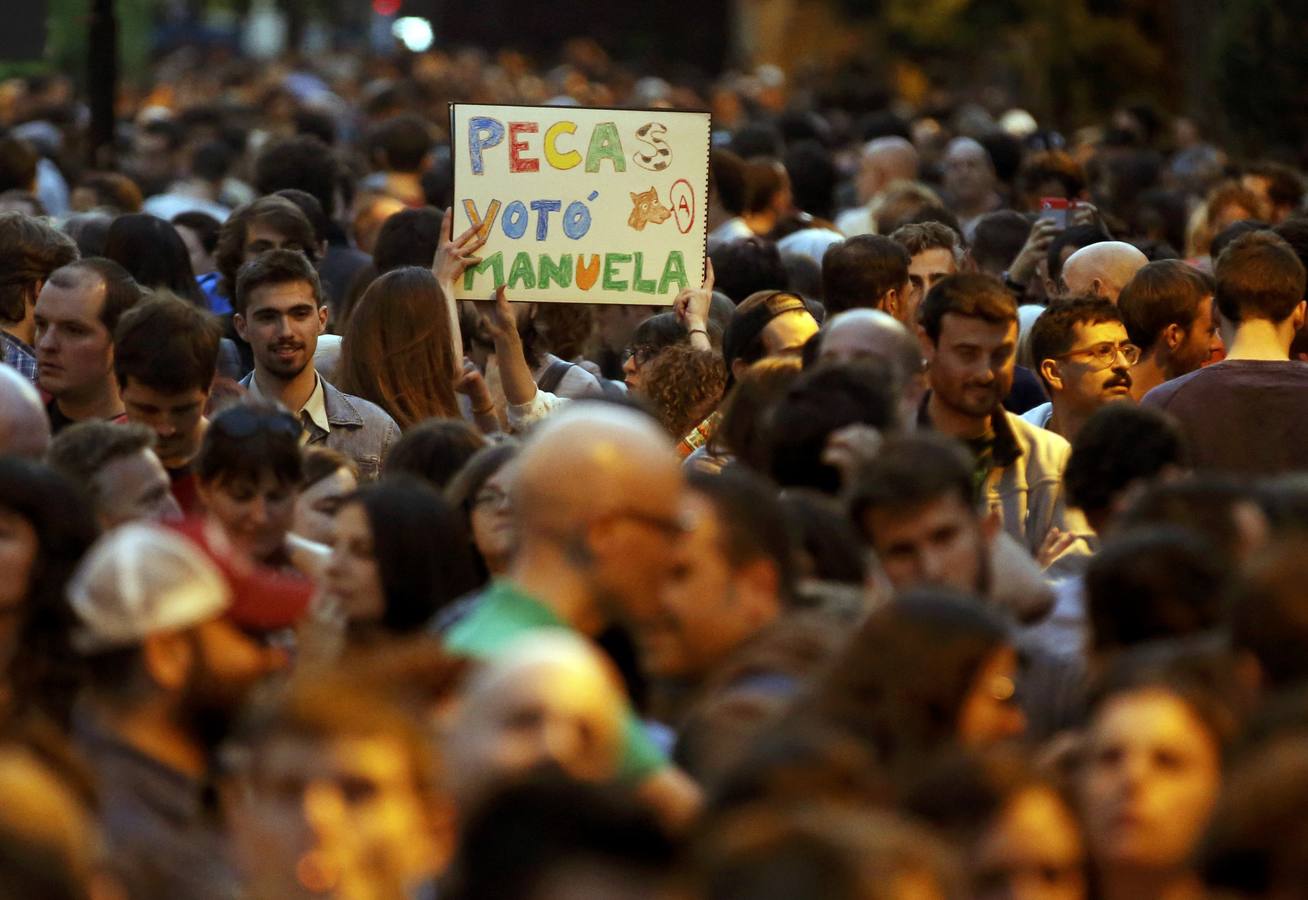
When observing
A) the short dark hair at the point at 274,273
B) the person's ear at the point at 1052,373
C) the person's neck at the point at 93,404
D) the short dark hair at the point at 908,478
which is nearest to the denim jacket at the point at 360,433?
the short dark hair at the point at 274,273

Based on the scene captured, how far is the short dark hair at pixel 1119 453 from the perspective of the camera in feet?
21.3

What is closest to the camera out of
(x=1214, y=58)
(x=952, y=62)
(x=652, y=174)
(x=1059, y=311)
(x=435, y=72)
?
(x=1059, y=311)

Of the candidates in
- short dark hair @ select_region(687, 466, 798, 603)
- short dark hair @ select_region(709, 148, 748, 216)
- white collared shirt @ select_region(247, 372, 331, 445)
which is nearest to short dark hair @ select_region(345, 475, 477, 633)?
short dark hair @ select_region(687, 466, 798, 603)

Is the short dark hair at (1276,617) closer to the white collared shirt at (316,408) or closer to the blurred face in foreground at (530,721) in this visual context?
the blurred face in foreground at (530,721)

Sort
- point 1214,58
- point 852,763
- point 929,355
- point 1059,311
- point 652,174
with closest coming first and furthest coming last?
point 852,763 → point 929,355 → point 1059,311 → point 652,174 → point 1214,58

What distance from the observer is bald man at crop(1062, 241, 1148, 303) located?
1003cm

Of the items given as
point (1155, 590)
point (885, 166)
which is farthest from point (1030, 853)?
point (885, 166)

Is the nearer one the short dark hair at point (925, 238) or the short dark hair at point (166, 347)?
the short dark hair at point (166, 347)

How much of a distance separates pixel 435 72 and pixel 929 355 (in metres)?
30.4

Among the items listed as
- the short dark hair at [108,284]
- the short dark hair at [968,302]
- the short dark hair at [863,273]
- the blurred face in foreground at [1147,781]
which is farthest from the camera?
the short dark hair at [863,273]

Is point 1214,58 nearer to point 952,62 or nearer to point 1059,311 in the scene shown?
point 1059,311

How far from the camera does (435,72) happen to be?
37.8 metres

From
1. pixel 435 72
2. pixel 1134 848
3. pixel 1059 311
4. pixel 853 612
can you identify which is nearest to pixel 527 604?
pixel 853 612

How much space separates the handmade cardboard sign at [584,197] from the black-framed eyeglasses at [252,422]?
263cm
